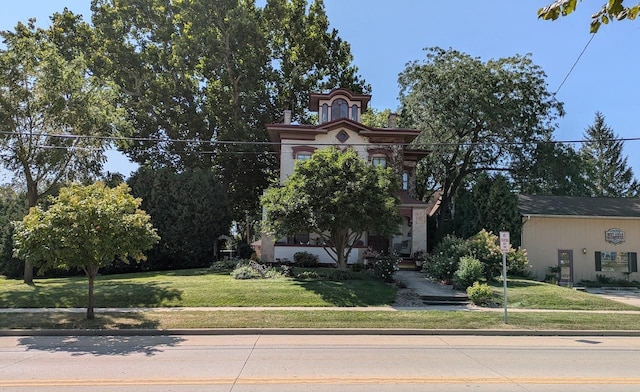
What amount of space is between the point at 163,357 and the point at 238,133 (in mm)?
28389

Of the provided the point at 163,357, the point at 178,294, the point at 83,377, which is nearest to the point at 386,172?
the point at 178,294

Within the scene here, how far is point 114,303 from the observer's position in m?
16.5

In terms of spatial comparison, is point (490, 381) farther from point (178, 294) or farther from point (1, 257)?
point (1, 257)

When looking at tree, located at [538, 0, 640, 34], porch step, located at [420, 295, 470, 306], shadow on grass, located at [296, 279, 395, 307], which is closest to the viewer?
tree, located at [538, 0, 640, 34]

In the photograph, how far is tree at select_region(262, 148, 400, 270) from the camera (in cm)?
2006

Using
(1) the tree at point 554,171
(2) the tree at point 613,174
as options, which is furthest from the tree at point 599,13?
(2) the tree at point 613,174

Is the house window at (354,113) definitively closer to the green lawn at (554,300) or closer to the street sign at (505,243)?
the green lawn at (554,300)

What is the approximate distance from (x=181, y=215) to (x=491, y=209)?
19.2m

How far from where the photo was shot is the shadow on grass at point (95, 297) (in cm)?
1630

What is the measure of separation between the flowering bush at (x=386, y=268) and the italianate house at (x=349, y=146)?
6.02 metres

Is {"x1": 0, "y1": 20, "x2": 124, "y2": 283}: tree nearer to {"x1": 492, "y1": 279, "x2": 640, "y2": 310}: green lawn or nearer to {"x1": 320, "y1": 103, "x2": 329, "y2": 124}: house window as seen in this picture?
{"x1": 320, "y1": 103, "x2": 329, "y2": 124}: house window

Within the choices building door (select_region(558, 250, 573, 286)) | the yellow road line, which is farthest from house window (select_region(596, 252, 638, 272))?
the yellow road line

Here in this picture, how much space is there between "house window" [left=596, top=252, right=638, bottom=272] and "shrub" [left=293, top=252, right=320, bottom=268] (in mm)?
16369

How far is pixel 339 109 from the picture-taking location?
3139cm
